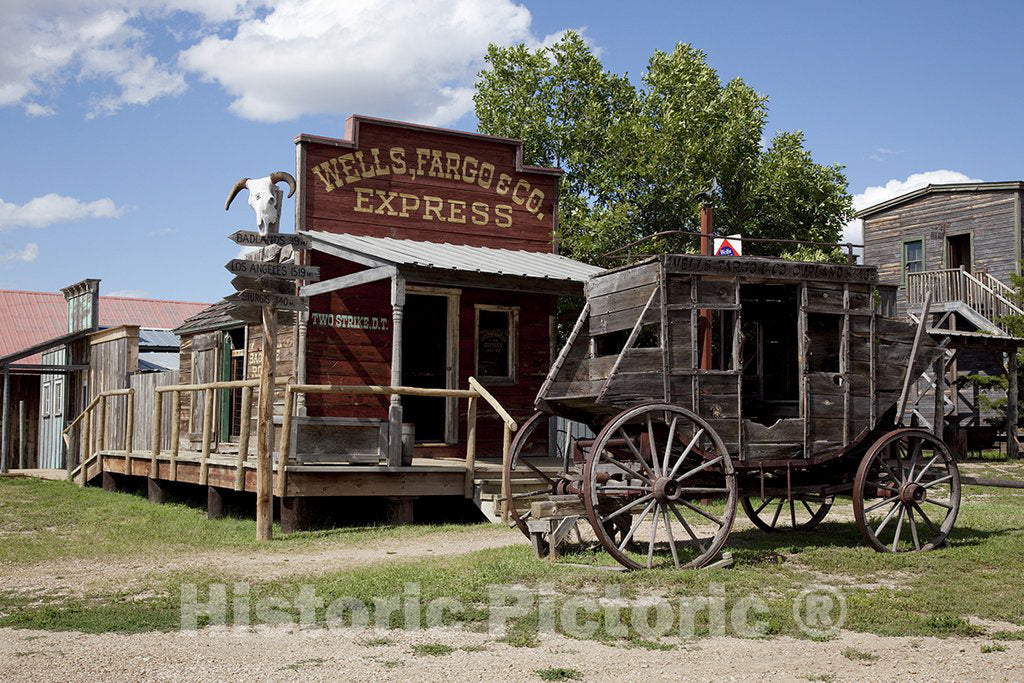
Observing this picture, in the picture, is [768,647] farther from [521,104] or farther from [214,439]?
[521,104]

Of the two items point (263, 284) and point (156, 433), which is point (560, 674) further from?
point (156, 433)

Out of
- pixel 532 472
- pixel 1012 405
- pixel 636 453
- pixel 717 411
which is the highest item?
pixel 717 411

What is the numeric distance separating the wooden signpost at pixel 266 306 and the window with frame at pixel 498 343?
4.92m

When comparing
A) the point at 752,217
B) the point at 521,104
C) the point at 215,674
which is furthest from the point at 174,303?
the point at 215,674

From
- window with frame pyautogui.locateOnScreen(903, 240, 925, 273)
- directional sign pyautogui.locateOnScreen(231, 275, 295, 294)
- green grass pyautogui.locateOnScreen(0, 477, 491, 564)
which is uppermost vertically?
window with frame pyautogui.locateOnScreen(903, 240, 925, 273)

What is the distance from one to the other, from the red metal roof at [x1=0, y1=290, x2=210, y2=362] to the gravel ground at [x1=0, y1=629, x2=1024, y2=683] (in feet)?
81.9

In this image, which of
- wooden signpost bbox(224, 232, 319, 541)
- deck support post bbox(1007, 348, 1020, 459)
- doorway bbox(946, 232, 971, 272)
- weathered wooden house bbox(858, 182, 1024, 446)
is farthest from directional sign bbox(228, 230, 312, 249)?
doorway bbox(946, 232, 971, 272)

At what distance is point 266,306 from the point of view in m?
11.9

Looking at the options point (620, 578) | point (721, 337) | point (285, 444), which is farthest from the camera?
point (285, 444)

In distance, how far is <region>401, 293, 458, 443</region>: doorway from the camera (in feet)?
53.2

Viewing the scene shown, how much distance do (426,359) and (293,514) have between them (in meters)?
5.31

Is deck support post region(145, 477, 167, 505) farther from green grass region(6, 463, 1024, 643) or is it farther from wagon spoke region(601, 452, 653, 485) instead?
wagon spoke region(601, 452, 653, 485)

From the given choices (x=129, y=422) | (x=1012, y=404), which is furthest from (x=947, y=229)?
(x=129, y=422)

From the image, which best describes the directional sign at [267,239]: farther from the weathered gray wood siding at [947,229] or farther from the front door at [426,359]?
the weathered gray wood siding at [947,229]
